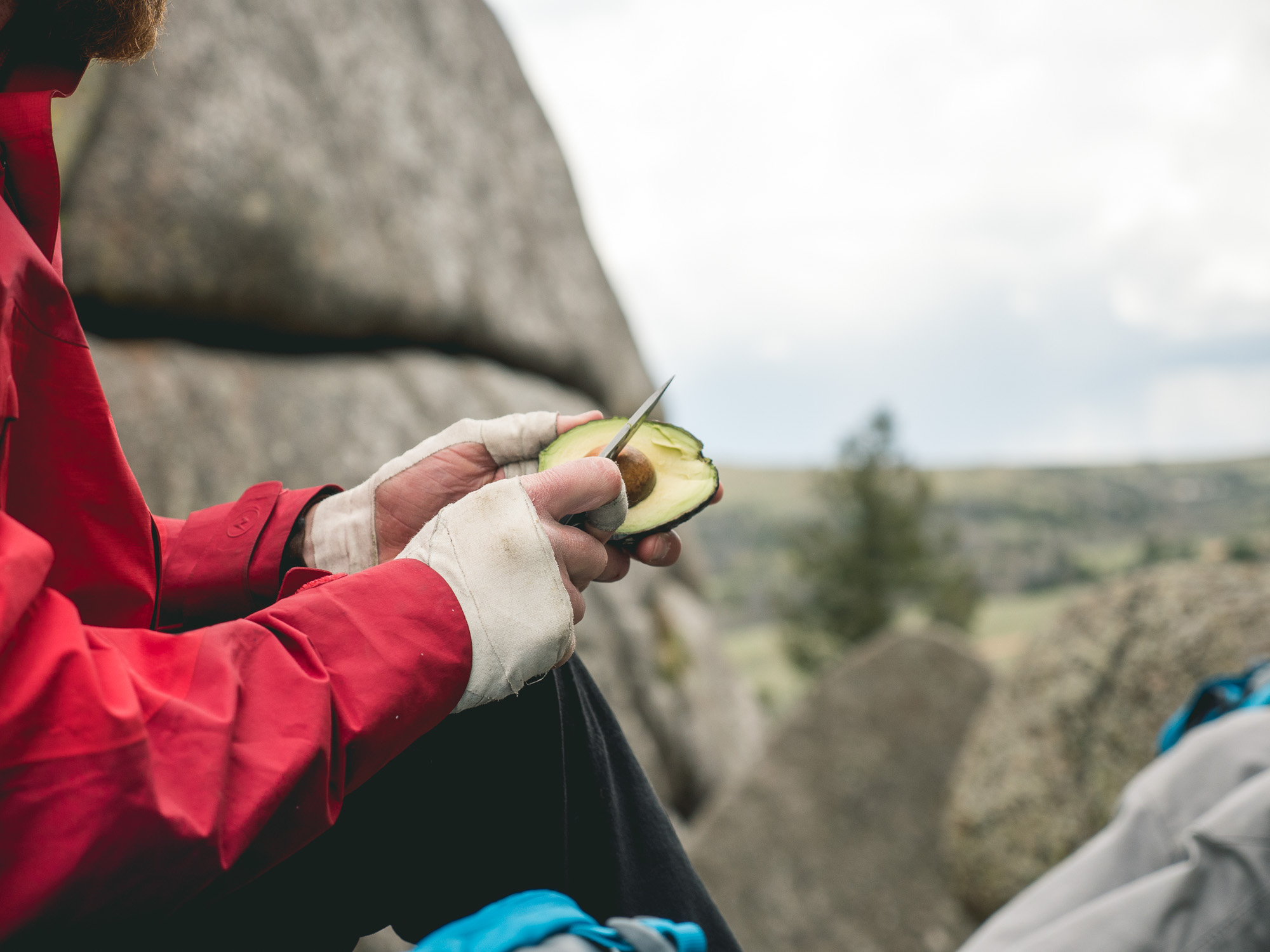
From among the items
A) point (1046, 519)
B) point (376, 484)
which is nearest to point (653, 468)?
point (376, 484)

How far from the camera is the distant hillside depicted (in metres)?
64.5

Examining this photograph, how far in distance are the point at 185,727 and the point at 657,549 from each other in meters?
1.07

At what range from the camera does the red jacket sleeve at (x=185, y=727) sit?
975 millimetres

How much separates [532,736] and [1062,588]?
73.5 m

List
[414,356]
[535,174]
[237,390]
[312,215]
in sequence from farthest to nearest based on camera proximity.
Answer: [535,174] → [414,356] → [312,215] → [237,390]

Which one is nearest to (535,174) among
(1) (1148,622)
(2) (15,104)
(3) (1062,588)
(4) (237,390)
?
(4) (237,390)

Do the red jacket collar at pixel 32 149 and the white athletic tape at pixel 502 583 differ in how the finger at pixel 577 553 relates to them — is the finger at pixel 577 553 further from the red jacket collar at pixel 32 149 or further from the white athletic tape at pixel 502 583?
the red jacket collar at pixel 32 149

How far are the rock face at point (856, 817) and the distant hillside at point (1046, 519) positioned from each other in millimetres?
47315

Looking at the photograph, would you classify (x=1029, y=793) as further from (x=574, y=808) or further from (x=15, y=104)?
(x=15, y=104)

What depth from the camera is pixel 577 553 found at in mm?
1610

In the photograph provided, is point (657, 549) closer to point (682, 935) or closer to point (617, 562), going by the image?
point (617, 562)

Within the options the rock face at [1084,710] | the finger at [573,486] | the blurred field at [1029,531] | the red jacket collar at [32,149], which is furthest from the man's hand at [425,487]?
the blurred field at [1029,531]

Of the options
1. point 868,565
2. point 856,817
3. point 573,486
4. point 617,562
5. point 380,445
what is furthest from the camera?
point 868,565

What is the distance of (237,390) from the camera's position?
5.47m
